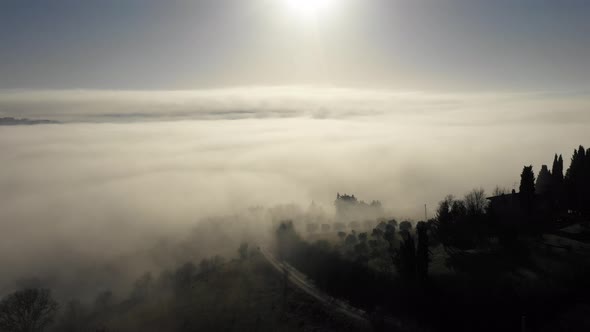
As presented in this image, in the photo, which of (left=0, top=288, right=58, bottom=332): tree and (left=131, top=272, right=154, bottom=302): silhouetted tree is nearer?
(left=0, top=288, right=58, bottom=332): tree

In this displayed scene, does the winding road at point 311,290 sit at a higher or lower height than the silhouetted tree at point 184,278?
higher

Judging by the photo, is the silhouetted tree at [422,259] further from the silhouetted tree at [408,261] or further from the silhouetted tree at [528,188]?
the silhouetted tree at [528,188]

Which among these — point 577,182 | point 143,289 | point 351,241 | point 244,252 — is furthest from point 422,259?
point 143,289

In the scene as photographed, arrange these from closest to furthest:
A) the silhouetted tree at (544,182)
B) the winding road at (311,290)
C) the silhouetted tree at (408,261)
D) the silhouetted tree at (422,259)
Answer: the winding road at (311,290) → the silhouetted tree at (422,259) → the silhouetted tree at (408,261) → the silhouetted tree at (544,182)

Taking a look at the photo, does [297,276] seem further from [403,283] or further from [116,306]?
[116,306]

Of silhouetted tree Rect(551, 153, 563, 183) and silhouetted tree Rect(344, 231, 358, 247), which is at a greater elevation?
silhouetted tree Rect(551, 153, 563, 183)

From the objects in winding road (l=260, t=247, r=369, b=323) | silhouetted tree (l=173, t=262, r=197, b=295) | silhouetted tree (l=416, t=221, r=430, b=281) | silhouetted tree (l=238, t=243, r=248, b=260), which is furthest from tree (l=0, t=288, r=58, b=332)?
silhouetted tree (l=416, t=221, r=430, b=281)

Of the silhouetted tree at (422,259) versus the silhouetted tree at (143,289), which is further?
the silhouetted tree at (143,289)

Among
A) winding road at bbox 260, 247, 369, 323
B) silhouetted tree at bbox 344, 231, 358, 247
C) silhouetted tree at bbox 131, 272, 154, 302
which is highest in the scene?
silhouetted tree at bbox 344, 231, 358, 247

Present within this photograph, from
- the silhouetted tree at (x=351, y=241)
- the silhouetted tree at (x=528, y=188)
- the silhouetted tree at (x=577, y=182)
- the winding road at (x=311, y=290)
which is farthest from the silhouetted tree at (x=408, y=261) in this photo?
the silhouetted tree at (x=577, y=182)

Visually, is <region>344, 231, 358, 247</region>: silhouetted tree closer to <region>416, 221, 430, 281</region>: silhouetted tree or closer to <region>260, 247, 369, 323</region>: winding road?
<region>260, 247, 369, 323</region>: winding road

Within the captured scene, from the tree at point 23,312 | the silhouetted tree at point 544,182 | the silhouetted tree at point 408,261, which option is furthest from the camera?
the silhouetted tree at point 544,182
